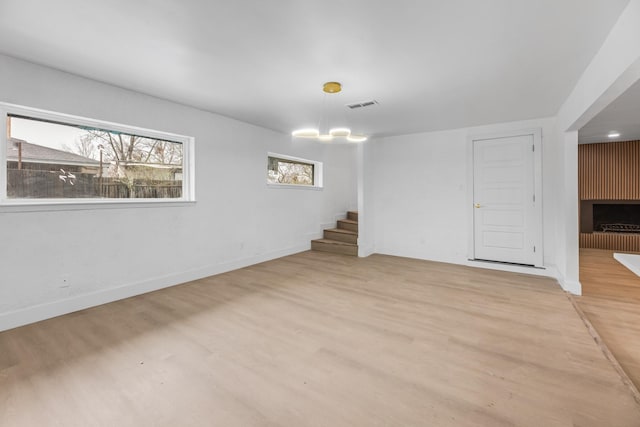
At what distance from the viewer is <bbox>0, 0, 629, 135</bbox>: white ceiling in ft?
6.07

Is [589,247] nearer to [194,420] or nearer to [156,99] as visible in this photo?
[194,420]

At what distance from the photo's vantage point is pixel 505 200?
465 cm

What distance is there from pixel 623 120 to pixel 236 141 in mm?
6158

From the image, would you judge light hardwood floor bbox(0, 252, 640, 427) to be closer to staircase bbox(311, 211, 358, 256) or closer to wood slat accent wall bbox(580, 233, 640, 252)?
staircase bbox(311, 211, 358, 256)

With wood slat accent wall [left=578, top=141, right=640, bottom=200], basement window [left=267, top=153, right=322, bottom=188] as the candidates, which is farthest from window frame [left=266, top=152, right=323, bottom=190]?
wood slat accent wall [left=578, top=141, right=640, bottom=200]

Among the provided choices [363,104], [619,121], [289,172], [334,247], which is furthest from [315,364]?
[619,121]

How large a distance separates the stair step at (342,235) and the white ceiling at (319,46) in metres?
3.14

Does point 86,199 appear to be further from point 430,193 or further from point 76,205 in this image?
point 430,193

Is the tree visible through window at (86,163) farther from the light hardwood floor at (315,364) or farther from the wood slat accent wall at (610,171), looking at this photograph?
the wood slat accent wall at (610,171)

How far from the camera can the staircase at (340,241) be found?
5.86 meters

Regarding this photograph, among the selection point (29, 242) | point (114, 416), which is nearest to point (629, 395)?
point (114, 416)

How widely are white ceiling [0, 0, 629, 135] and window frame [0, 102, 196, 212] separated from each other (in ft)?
1.57

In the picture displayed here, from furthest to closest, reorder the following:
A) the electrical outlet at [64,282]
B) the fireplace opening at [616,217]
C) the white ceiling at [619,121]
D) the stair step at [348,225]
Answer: the stair step at [348,225] → the fireplace opening at [616,217] → the white ceiling at [619,121] → the electrical outlet at [64,282]

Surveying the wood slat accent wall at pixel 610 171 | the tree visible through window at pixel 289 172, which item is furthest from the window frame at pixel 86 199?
the wood slat accent wall at pixel 610 171
